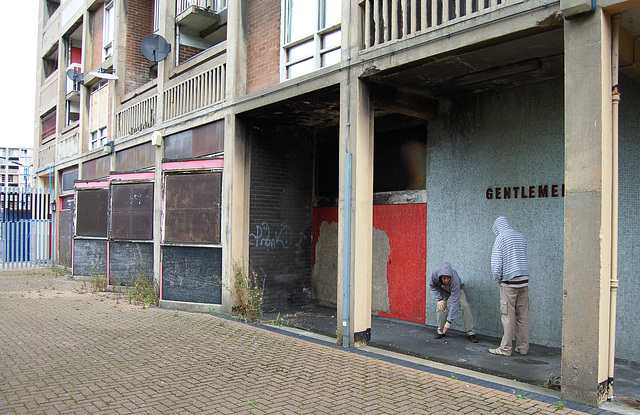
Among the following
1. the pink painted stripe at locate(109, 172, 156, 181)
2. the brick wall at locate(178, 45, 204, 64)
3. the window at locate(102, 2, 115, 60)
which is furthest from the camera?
the window at locate(102, 2, 115, 60)

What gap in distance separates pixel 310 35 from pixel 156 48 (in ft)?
16.6

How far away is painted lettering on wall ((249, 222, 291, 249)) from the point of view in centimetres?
998

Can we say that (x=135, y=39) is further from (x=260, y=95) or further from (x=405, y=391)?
(x=405, y=391)

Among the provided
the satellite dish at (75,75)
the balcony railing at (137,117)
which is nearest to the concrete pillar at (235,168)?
the balcony railing at (137,117)

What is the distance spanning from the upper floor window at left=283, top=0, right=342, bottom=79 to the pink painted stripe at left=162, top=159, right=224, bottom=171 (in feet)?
7.47

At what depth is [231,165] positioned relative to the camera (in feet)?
31.7

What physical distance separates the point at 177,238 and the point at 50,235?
13.3 meters

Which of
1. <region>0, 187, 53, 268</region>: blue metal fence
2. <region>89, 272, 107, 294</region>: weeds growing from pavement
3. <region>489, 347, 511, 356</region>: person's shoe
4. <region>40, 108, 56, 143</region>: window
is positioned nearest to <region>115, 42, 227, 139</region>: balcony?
<region>89, 272, 107, 294</region>: weeds growing from pavement

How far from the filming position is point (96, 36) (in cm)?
1788

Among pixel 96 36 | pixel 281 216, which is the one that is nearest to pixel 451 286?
pixel 281 216

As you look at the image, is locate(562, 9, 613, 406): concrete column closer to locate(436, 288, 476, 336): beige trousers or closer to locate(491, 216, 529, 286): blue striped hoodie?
locate(491, 216, 529, 286): blue striped hoodie

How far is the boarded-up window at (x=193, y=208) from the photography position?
1002cm

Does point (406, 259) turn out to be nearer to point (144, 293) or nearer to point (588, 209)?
point (588, 209)

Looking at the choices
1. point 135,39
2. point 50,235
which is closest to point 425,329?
point 135,39
